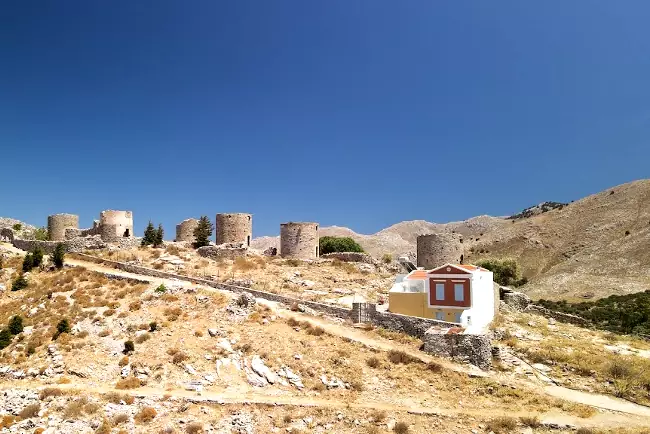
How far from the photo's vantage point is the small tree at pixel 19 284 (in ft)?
88.2

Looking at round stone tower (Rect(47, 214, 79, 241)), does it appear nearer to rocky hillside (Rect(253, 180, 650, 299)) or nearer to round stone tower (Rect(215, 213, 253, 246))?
round stone tower (Rect(215, 213, 253, 246))

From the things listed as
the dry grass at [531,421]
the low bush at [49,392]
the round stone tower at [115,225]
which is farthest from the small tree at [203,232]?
the dry grass at [531,421]

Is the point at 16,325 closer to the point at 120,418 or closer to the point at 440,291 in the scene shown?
the point at 120,418

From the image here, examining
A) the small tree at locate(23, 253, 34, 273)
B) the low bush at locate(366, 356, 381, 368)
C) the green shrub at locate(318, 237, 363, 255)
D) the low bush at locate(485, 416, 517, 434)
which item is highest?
the green shrub at locate(318, 237, 363, 255)

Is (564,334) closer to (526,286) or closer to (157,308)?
(157,308)

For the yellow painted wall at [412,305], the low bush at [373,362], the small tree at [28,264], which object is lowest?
the low bush at [373,362]

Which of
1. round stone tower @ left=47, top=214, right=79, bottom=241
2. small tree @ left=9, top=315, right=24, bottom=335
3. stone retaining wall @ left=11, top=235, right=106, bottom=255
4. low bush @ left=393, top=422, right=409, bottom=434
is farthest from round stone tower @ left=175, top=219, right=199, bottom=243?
low bush @ left=393, top=422, right=409, bottom=434

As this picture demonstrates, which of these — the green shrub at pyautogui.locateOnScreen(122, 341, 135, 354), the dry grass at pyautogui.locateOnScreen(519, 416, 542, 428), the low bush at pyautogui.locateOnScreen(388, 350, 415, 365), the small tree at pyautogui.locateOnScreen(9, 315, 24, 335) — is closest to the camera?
the dry grass at pyautogui.locateOnScreen(519, 416, 542, 428)

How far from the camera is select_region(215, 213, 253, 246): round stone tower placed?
41156mm

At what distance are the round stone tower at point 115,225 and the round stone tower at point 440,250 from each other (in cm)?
2833

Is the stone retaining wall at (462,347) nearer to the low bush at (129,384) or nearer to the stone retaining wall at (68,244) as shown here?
the low bush at (129,384)

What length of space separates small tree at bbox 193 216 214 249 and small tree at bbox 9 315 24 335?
793 inches

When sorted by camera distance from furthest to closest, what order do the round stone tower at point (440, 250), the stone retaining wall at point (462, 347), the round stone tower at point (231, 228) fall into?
the round stone tower at point (231, 228)
the round stone tower at point (440, 250)
the stone retaining wall at point (462, 347)

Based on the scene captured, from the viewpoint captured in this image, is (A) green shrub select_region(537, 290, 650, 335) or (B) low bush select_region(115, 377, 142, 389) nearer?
(B) low bush select_region(115, 377, 142, 389)
